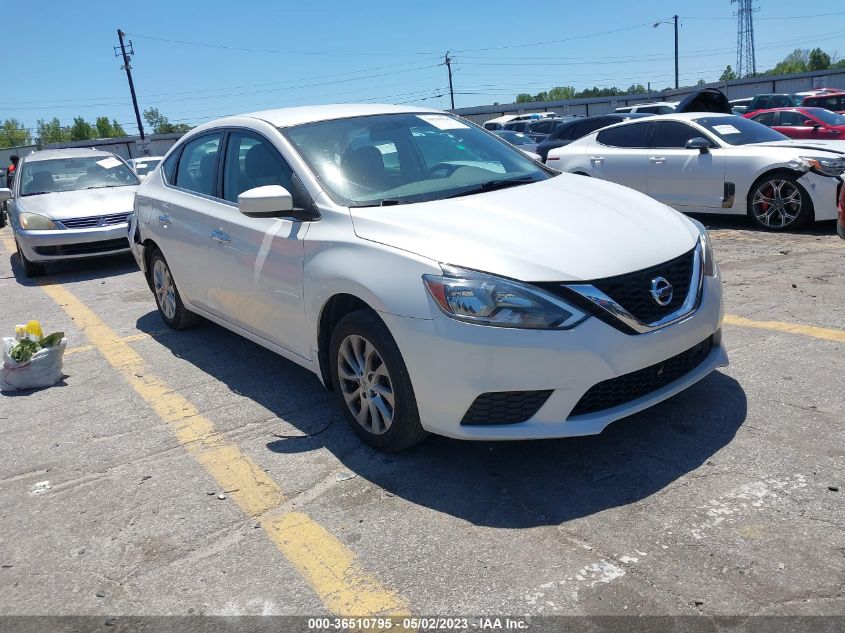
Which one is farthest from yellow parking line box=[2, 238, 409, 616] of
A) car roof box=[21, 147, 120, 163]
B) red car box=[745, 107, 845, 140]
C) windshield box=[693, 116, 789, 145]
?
red car box=[745, 107, 845, 140]

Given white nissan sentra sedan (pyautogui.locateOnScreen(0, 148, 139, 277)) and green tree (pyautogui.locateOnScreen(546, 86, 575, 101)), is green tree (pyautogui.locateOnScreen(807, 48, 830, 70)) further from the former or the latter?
white nissan sentra sedan (pyautogui.locateOnScreen(0, 148, 139, 277))

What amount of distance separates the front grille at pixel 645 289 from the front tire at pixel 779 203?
5.83 m

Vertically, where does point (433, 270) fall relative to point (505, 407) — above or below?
above

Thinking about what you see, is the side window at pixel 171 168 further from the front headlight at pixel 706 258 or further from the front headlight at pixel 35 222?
the front headlight at pixel 35 222

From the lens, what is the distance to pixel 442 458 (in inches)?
142

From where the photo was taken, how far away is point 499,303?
3.07 metres

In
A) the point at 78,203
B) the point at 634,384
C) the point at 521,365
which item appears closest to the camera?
the point at 521,365

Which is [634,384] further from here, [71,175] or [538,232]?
[71,175]

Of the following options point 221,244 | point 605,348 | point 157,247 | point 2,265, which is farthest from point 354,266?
point 2,265

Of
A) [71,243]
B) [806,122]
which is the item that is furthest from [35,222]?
[806,122]

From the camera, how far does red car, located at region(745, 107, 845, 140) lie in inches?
555

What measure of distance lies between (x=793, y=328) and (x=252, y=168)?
145 inches

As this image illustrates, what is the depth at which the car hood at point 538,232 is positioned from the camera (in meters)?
3.16

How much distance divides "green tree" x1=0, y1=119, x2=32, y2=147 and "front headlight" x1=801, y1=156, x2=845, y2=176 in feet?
440
